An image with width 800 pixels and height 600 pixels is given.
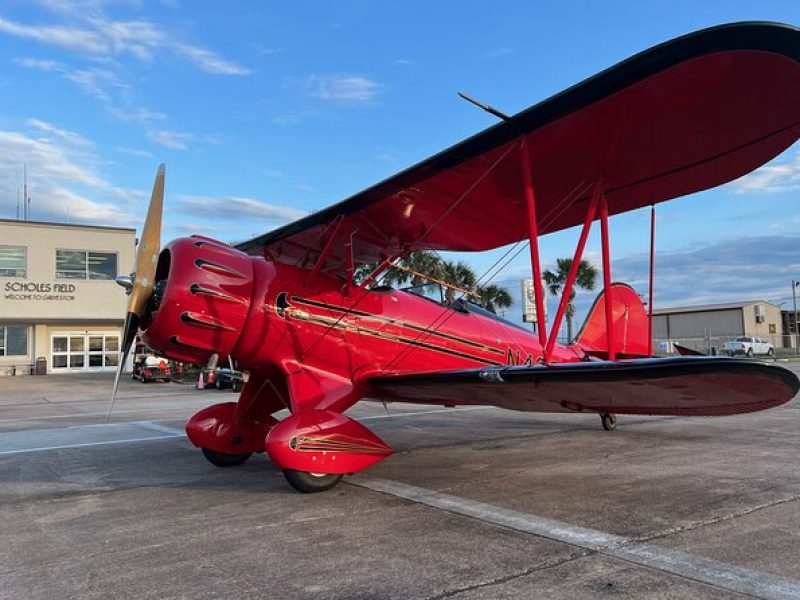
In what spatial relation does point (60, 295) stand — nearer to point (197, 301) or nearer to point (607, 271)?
point (197, 301)

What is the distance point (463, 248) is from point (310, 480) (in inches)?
157

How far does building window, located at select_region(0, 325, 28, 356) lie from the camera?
110 feet

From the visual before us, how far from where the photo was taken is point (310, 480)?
585 cm

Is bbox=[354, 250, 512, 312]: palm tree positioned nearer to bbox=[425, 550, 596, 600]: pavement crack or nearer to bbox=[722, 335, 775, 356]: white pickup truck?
bbox=[425, 550, 596, 600]: pavement crack

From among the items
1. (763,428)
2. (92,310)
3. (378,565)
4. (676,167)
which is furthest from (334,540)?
(92,310)

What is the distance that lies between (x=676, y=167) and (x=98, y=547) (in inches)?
239

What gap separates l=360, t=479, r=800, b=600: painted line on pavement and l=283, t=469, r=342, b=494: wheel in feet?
1.99

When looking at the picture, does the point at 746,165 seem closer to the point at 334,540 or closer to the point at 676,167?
the point at 676,167

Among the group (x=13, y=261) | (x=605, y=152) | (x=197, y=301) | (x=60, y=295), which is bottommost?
(x=197, y=301)

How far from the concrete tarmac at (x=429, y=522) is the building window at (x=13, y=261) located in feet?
86.6

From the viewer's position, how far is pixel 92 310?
33250 millimetres

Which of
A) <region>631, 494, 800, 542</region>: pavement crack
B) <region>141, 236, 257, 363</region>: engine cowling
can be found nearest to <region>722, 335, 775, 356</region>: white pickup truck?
<region>631, 494, 800, 542</region>: pavement crack

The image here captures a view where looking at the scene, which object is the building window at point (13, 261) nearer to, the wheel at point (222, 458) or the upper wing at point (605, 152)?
the upper wing at point (605, 152)

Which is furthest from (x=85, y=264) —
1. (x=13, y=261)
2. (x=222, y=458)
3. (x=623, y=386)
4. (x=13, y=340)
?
(x=623, y=386)
